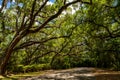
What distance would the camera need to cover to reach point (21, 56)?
47719 mm

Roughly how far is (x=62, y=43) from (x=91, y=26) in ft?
55.6

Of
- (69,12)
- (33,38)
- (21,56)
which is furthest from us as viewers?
(21,56)

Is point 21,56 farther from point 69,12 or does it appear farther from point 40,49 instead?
point 69,12

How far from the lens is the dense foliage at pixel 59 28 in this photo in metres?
22.1

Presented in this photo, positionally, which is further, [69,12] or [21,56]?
[21,56]

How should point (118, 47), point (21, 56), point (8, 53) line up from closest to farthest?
point (8, 53)
point (118, 47)
point (21, 56)

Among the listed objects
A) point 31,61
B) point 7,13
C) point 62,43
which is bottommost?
point 31,61

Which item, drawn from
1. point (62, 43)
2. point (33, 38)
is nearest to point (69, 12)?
point (33, 38)

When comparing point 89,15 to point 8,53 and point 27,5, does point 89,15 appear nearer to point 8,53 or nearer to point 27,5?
point 27,5

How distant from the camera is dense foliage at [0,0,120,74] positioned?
2209cm

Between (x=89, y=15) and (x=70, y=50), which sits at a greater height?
(x=89, y=15)

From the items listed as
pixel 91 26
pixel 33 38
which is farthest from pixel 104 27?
pixel 33 38

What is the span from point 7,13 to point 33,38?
10.1 metres

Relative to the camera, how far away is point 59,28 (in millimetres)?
31656
